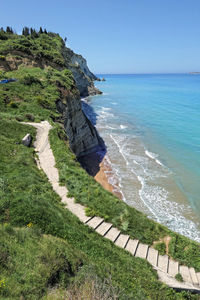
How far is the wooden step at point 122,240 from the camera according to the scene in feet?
37.7

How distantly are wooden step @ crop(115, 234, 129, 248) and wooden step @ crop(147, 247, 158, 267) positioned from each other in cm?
158

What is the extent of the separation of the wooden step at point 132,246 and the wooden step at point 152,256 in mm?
916

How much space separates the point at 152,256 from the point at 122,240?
1990mm

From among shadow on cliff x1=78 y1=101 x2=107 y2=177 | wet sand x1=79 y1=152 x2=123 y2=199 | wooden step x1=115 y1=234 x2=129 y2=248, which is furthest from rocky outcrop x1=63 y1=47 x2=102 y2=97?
wooden step x1=115 y1=234 x2=129 y2=248

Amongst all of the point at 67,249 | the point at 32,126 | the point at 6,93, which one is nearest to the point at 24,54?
the point at 6,93

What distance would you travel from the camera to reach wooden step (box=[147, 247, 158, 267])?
11142mm

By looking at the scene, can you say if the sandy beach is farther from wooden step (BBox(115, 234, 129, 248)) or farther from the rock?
wooden step (BBox(115, 234, 129, 248))

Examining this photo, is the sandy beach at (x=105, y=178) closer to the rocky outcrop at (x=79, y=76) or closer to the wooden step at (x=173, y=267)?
the wooden step at (x=173, y=267)

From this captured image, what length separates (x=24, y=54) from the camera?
43750 mm

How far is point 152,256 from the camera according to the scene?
11.6 meters

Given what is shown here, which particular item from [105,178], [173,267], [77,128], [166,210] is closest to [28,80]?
[77,128]

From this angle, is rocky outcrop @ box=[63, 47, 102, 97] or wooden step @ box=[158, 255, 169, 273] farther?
rocky outcrop @ box=[63, 47, 102, 97]

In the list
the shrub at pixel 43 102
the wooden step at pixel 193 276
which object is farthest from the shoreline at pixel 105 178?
the shrub at pixel 43 102

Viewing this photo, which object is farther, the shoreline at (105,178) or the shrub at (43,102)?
the shrub at (43,102)
